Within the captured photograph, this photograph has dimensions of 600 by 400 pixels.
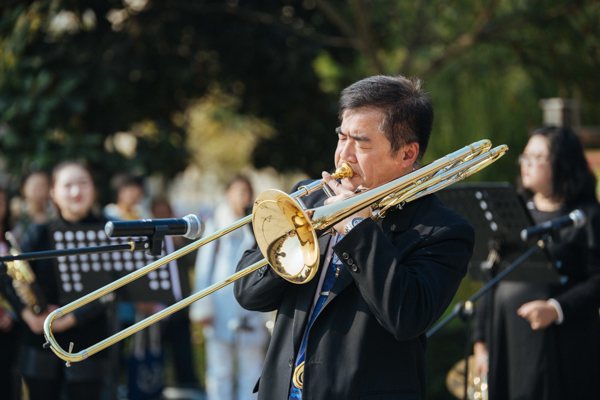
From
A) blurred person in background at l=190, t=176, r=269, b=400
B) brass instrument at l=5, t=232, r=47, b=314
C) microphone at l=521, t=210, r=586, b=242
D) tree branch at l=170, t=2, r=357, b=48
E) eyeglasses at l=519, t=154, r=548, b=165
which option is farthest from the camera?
tree branch at l=170, t=2, r=357, b=48

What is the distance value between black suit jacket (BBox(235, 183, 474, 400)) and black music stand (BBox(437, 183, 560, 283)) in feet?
4.59

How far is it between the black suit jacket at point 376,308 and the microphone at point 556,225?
1.27 m

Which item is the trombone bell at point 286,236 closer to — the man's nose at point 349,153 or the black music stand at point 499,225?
the man's nose at point 349,153

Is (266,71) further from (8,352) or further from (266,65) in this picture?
(8,352)

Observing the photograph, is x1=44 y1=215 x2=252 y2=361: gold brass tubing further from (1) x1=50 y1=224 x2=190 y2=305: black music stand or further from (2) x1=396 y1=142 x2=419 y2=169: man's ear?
(1) x1=50 y1=224 x2=190 y2=305: black music stand

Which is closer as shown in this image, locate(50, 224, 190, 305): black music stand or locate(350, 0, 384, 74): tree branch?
locate(50, 224, 190, 305): black music stand

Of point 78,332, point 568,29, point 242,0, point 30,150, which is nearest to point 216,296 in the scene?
point 78,332

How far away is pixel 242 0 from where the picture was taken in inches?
278

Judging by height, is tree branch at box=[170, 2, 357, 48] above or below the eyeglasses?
above

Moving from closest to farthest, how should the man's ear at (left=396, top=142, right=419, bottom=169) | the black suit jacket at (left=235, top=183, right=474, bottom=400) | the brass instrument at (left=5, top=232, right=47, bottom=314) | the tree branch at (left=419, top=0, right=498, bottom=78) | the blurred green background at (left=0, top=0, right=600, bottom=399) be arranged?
the black suit jacket at (left=235, top=183, right=474, bottom=400) → the man's ear at (left=396, top=142, right=419, bottom=169) → the brass instrument at (left=5, top=232, right=47, bottom=314) → the blurred green background at (left=0, top=0, right=600, bottom=399) → the tree branch at (left=419, top=0, right=498, bottom=78)

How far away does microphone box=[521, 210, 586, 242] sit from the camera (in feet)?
10.6

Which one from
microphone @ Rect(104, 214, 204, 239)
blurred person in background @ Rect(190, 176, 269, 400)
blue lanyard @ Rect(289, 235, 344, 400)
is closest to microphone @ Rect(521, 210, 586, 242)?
blue lanyard @ Rect(289, 235, 344, 400)

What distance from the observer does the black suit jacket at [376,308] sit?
1.88 metres

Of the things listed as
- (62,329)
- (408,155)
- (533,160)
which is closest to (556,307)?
(533,160)
